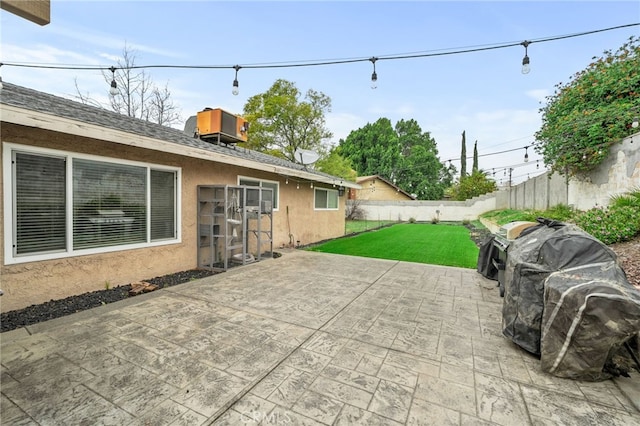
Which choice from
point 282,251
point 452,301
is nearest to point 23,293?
point 282,251

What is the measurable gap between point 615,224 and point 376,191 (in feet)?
77.5

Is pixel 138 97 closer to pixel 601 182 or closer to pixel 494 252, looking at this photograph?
pixel 494 252

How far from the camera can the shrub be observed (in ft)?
16.4

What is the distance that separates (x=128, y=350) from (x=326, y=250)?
6309mm

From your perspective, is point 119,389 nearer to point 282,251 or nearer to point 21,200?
point 21,200

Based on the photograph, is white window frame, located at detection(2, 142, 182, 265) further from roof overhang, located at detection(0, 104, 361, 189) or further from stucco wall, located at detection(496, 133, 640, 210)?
stucco wall, located at detection(496, 133, 640, 210)

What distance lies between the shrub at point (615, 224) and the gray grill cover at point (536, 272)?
341 centimetres

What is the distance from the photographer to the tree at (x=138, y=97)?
49.3 feet

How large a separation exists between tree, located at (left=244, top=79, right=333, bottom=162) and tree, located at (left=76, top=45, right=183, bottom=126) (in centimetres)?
Answer: 549

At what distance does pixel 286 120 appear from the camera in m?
20.6

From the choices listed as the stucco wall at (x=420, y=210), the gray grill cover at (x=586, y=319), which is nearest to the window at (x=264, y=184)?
the gray grill cover at (x=586, y=319)

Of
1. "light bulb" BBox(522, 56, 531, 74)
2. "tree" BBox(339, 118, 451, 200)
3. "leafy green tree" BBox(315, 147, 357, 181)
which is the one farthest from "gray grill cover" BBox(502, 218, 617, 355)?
"tree" BBox(339, 118, 451, 200)

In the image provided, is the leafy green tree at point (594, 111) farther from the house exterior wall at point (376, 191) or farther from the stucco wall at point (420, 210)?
the house exterior wall at point (376, 191)

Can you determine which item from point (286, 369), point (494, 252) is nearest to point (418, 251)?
point (494, 252)
